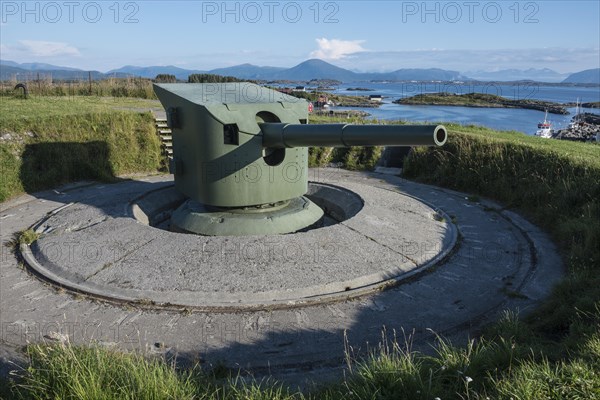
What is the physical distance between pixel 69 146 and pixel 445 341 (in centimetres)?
1030

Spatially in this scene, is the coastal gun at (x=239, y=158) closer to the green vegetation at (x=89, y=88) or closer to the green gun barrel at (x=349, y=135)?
the green gun barrel at (x=349, y=135)

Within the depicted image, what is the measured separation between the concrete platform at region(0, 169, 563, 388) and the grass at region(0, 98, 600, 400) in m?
0.33

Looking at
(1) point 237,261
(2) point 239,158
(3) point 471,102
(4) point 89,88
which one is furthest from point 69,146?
(3) point 471,102

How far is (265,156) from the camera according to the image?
7.78 metres

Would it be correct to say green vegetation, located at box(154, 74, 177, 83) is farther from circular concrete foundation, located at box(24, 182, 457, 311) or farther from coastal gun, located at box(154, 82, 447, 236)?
circular concrete foundation, located at box(24, 182, 457, 311)

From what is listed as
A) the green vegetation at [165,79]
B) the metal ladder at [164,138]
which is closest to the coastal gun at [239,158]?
the metal ladder at [164,138]

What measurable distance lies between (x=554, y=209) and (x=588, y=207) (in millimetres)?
824

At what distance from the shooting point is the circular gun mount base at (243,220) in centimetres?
748

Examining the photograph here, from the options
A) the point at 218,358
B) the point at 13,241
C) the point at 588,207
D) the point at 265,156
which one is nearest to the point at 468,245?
the point at 588,207

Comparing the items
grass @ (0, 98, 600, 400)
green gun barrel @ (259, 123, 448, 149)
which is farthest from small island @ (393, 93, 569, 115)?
green gun barrel @ (259, 123, 448, 149)

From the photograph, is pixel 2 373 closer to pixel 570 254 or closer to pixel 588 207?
pixel 570 254

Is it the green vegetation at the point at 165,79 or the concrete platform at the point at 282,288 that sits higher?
the green vegetation at the point at 165,79

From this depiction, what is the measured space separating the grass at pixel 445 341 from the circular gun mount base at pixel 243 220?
314 centimetres

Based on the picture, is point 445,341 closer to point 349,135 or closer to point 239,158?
point 349,135
